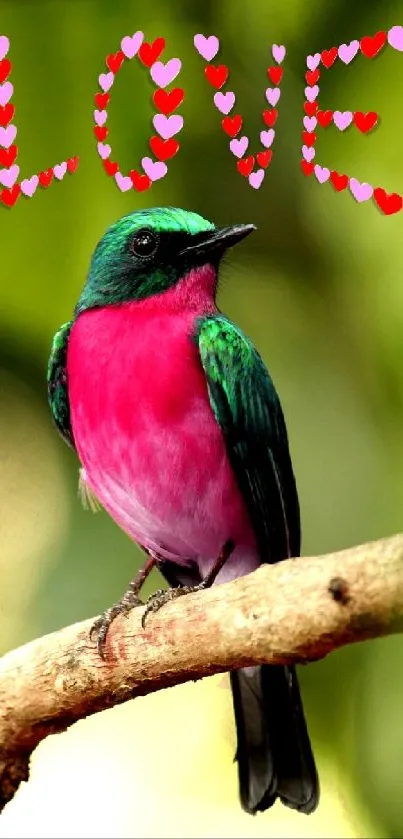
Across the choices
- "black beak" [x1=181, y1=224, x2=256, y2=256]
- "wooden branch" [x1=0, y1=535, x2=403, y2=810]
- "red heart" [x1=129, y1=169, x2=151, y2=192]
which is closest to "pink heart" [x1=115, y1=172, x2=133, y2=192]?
"red heart" [x1=129, y1=169, x2=151, y2=192]

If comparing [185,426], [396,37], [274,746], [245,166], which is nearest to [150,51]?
[245,166]

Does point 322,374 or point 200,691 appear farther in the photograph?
point 200,691

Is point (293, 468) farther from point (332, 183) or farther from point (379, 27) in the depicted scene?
point (379, 27)

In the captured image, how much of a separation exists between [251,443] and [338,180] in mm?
682

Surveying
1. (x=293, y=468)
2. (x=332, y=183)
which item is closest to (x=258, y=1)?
(x=332, y=183)

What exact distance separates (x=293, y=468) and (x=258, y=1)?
119cm

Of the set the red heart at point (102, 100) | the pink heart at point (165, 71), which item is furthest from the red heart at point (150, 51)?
the red heart at point (102, 100)

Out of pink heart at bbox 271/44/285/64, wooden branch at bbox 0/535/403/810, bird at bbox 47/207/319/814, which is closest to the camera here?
wooden branch at bbox 0/535/403/810

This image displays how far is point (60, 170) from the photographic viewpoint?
10.2 feet

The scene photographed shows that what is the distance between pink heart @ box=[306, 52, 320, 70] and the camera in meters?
3.13

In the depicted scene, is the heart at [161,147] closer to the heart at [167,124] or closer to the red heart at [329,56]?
the heart at [167,124]

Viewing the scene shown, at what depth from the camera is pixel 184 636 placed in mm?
2350

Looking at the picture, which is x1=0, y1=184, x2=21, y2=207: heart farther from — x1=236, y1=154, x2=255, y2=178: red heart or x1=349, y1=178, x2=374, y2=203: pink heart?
x1=349, y1=178, x2=374, y2=203: pink heart

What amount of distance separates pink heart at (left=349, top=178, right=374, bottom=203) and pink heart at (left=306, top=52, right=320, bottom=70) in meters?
0.33
